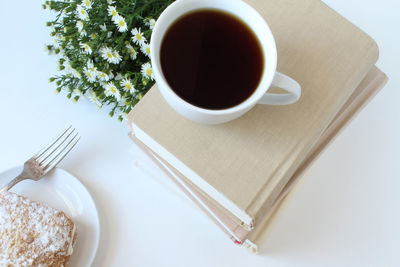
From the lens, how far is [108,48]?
86 cm

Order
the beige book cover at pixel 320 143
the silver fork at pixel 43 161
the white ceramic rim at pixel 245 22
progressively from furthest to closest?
the silver fork at pixel 43 161 < the beige book cover at pixel 320 143 < the white ceramic rim at pixel 245 22

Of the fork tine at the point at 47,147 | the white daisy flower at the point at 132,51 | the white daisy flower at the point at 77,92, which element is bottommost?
the fork tine at the point at 47,147

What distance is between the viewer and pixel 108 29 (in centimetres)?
87

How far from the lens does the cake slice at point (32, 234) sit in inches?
30.5

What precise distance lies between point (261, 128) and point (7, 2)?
0.80 metres

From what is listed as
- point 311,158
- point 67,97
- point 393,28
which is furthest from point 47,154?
point 393,28

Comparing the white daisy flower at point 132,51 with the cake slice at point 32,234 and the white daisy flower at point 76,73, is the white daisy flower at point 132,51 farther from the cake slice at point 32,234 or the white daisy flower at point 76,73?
the cake slice at point 32,234

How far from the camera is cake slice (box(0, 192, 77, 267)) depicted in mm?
776

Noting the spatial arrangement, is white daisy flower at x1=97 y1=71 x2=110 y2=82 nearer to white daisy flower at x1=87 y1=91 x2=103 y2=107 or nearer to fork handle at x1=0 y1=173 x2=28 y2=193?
white daisy flower at x1=87 y1=91 x2=103 y2=107

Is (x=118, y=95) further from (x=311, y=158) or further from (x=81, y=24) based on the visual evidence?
(x=311, y=158)

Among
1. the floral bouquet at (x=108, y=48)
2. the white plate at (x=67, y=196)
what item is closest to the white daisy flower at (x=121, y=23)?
the floral bouquet at (x=108, y=48)

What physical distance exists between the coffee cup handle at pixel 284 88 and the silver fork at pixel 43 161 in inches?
20.7

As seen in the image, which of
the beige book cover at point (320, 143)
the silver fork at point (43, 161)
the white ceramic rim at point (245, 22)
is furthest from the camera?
the silver fork at point (43, 161)

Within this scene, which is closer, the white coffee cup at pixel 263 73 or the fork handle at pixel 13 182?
the white coffee cup at pixel 263 73
